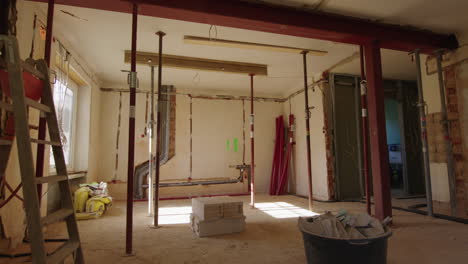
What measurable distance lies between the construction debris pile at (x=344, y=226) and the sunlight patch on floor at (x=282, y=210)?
5.63ft

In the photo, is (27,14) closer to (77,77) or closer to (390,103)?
(77,77)

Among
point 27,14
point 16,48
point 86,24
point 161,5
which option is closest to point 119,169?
point 86,24

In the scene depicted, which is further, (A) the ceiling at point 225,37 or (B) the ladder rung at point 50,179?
(A) the ceiling at point 225,37

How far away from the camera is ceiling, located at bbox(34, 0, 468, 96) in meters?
2.97

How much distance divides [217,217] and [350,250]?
1553mm

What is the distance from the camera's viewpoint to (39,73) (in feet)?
5.70

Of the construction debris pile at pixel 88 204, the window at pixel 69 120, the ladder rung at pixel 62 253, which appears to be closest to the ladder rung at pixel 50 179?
the ladder rung at pixel 62 253

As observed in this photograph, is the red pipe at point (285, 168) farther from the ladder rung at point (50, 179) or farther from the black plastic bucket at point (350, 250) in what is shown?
the ladder rung at point (50, 179)

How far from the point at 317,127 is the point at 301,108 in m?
→ 0.74

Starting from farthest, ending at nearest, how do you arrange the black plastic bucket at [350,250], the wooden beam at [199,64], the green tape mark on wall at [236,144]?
1. the green tape mark on wall at [236,144]
2. the wooden beam at [199,64]
3. the black plastic bucket at [350,250]

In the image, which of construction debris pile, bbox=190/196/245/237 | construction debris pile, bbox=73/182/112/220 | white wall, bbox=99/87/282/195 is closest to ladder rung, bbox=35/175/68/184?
construction debris pile, bbox=190/196/245/237

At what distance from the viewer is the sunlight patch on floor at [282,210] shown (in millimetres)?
3741

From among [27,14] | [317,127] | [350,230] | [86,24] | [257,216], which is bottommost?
[257,216]

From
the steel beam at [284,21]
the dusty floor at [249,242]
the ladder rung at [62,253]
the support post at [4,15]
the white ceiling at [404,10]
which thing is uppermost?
the white ceiling at [404,10]
